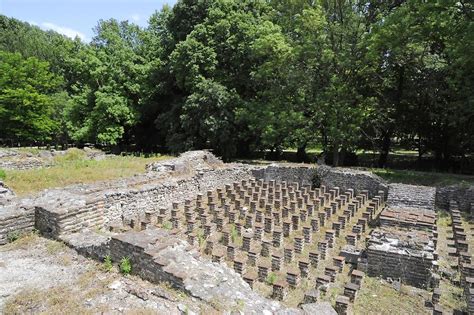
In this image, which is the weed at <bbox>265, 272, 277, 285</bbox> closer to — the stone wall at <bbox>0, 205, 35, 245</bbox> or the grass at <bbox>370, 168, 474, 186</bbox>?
the stone wall at <bbox>0, 205, 35, 245</bbox>

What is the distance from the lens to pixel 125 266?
21.0 ft

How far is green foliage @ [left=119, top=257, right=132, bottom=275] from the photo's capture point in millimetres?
6387

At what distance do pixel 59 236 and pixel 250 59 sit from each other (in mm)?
18150

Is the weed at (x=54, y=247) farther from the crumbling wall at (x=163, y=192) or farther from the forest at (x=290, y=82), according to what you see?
the forest at (x=290, y=82)

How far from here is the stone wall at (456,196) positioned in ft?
48.7

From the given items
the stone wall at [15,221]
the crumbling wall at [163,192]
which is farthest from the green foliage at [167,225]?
the stone wall at [15,221]

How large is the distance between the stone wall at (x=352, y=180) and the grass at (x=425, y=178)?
51.2 inches

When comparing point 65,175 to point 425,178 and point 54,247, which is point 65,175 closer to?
point 54,247

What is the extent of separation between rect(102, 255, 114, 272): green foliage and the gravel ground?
0.08 metres

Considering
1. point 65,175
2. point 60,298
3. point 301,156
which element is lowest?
point 60,298

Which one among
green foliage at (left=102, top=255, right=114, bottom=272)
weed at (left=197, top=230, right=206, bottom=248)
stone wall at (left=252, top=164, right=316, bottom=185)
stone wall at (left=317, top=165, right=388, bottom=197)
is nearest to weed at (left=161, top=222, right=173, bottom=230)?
weed at (left=197, top=230, right=206, bottom=248)

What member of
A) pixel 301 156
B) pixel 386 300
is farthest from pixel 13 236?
pixel 301 156

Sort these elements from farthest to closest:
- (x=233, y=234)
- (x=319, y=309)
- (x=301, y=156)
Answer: (x=301, y=156) < (x=233, y=234) < (x=319, y=309)

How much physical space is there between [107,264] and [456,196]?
14627mm
